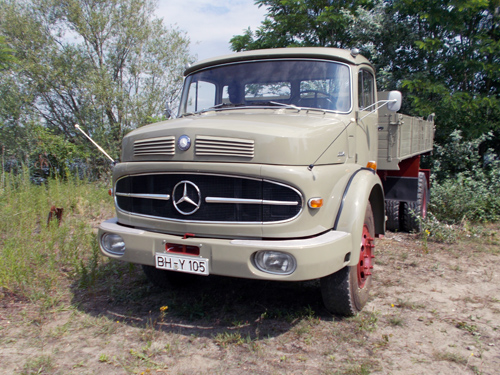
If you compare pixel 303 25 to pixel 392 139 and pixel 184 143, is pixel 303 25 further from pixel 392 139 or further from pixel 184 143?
pixel 184 143

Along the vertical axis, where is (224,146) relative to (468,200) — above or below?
above

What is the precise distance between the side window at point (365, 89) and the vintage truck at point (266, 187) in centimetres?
5

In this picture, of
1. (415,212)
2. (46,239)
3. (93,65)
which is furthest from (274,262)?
(93,65)

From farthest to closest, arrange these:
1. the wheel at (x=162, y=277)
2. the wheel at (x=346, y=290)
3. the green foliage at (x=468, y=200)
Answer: the green foliage at (x=468, y=200), the wheel at (x=162, y=277), the wheel at (x=346, y=290)

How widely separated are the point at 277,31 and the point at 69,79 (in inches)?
282

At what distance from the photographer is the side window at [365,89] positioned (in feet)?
13.6

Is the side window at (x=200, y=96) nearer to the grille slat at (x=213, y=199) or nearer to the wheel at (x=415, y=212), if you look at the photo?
the grille slat at (x=213, y=199)

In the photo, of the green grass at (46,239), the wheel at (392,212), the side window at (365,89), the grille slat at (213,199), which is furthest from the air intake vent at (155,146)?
the wheel at (392,212)

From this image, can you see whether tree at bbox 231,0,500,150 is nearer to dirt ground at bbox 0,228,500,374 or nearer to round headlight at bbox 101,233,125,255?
dirt ground at bbox 0,228,500,374

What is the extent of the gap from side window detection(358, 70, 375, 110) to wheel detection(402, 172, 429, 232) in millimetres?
2285

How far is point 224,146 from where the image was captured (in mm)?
2975

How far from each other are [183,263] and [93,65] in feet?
38.4

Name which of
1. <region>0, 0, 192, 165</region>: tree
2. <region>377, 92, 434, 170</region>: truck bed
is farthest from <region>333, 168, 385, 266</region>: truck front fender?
<region>0, 0, 192, 165</region>: tree

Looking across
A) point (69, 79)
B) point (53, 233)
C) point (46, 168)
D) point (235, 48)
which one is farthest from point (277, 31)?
point (53, 233)
